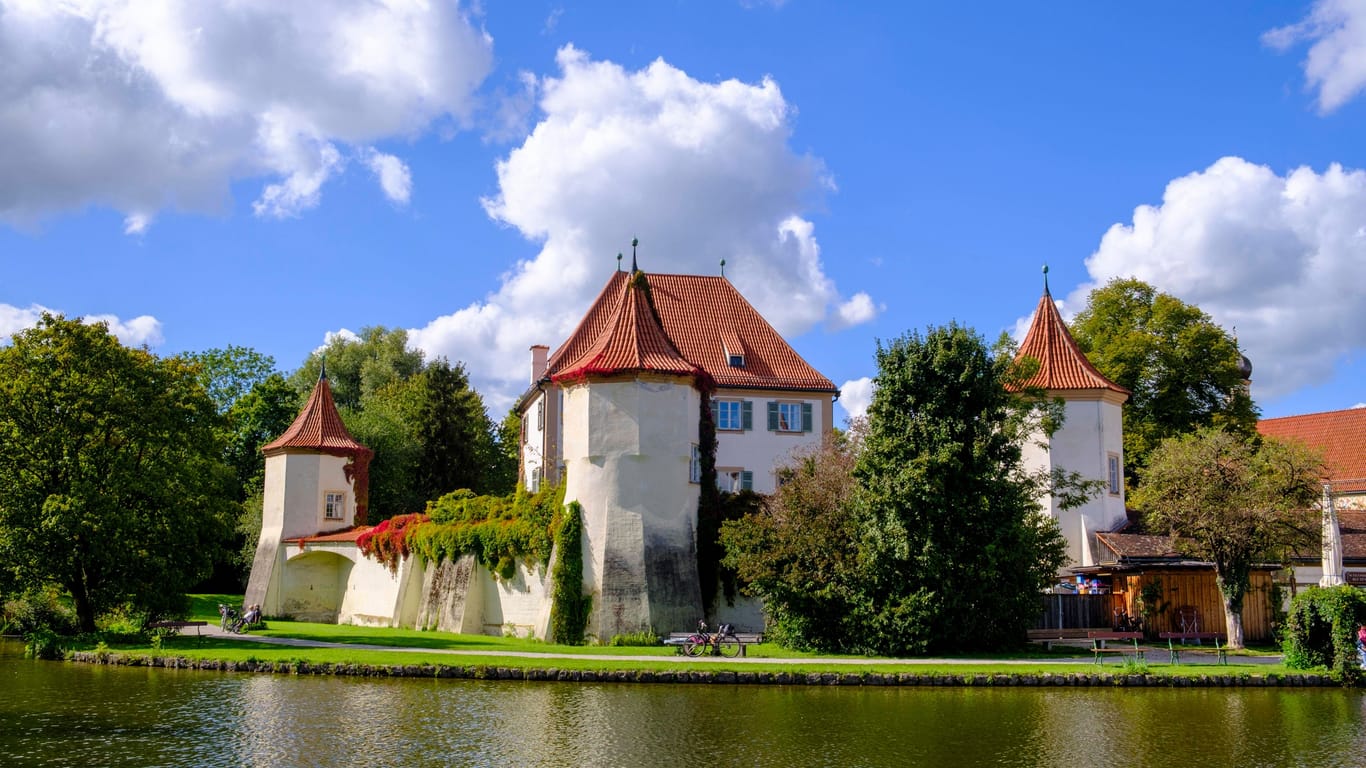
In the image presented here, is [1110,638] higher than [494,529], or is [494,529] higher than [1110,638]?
[494,529]

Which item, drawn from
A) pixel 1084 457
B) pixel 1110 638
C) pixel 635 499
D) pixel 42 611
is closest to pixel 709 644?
pixel 635 499

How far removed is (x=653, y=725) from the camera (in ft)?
65.3

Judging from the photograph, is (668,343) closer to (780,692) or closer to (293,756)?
(780,692)

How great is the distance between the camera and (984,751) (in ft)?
57.3

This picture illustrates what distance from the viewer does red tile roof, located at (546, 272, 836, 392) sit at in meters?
49.3

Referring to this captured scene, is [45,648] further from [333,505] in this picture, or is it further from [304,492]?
[333,505]

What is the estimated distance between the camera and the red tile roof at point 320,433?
169 feet

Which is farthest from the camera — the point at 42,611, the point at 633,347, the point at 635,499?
the point at 42,611

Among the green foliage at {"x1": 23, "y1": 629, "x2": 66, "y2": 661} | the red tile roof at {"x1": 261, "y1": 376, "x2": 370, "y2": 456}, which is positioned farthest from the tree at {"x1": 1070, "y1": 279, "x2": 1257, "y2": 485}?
the green foliage at {"x1": 23, "y1": 629, "x2": 66, "y2": 661}

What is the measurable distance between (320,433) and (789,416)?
20.4 meters

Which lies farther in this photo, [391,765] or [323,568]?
[323,568]

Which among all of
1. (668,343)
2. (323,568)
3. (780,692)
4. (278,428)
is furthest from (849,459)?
(278,428)

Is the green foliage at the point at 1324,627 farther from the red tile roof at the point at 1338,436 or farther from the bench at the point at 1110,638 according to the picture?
the red tile roof at the point at 1338,436

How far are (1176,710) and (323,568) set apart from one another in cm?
3835
